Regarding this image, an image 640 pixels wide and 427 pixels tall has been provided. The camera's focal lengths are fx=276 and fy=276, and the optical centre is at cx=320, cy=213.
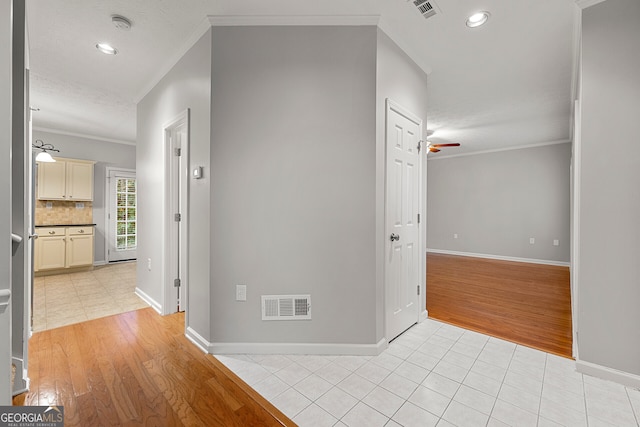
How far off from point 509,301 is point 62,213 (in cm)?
761

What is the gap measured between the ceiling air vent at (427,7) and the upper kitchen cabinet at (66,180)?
612cm

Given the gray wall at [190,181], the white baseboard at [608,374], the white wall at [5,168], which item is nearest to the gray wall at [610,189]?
the white baseboard at [608,374]

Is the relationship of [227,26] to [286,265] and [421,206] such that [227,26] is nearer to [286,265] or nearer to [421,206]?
[286,265]

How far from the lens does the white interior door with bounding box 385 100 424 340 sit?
2.42m

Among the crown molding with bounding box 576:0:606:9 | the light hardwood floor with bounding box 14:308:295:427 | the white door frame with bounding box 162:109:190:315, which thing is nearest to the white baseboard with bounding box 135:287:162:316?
the white door frame with bounding box 162:109:190:315

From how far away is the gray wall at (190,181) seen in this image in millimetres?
2328

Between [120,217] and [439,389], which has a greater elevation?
[120,217]

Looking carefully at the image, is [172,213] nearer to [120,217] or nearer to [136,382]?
[136,382]

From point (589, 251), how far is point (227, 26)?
10.7ft

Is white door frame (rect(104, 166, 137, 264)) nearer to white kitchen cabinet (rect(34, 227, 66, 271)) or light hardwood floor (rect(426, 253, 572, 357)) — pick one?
white kitchen cabinet (rect(34, 227, 66, 271))

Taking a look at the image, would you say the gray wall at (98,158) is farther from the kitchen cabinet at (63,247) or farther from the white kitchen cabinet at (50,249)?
the white kitchen cabinet at (50,249)

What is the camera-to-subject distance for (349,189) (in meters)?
2.27

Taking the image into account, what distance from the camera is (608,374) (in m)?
1.93

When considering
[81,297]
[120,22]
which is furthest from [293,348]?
[81,297]
